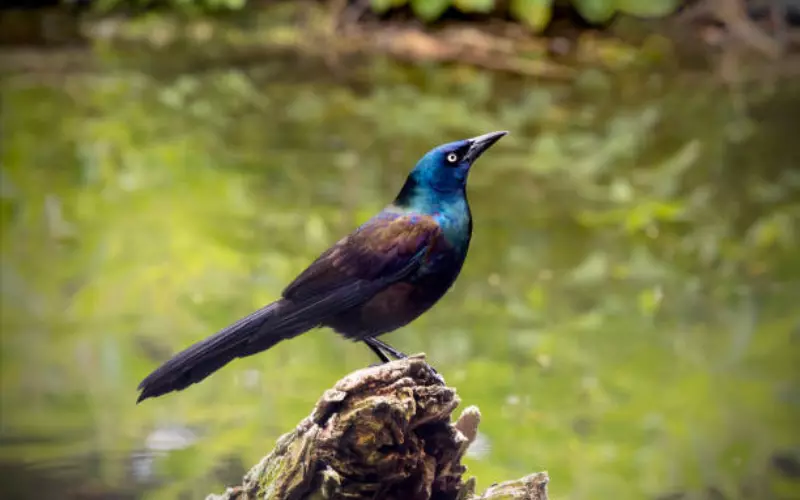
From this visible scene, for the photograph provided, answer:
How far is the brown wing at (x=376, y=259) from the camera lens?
1.62m

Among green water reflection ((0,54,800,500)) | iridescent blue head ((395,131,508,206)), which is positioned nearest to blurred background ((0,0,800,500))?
green water reflection ((0,54,800,500))

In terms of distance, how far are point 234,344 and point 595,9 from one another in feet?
15.6

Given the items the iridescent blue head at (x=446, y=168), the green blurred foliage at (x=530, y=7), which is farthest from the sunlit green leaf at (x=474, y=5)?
the iridescent blue head at (x=446, y=168)

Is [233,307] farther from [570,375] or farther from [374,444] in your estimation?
[374,444]

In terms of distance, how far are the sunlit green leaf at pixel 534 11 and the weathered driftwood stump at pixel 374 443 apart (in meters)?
4.51

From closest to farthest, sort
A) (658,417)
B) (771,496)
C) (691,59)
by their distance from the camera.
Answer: (771,496) < (658,417) < (691,59)

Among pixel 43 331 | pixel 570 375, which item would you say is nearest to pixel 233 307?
pixel 43 331

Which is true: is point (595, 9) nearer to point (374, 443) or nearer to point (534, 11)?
point (534, 11)

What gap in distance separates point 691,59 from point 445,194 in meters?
4.37

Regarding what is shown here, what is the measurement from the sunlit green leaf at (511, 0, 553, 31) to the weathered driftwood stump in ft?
14.8

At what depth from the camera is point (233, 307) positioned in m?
2.58

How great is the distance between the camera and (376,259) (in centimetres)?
164

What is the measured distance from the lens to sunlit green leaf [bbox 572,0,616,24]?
234 inches

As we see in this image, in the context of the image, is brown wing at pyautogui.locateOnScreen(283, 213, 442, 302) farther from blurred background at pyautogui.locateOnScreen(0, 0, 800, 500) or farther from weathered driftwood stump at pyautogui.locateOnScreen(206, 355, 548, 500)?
blurred background at pyautogui.locateOnScreen(0, 0, 800, 500)
